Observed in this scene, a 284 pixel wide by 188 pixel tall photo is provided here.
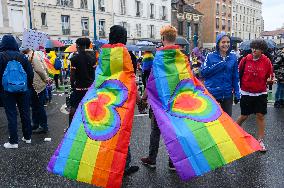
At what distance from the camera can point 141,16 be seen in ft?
138

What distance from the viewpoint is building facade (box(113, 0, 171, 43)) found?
39.3 metres

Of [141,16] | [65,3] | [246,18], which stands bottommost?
[141,16]

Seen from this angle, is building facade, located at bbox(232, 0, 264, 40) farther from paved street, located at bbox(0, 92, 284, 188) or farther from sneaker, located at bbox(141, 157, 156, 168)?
sneaker, located at bbox(141, 157, 156, 168)

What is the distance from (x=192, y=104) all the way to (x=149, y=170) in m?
1.34

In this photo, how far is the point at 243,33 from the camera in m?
78.0

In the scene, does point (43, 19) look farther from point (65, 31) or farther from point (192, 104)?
point (192, 104)

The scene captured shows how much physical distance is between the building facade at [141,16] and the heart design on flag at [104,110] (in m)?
35.3

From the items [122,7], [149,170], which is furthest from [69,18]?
[149,170]

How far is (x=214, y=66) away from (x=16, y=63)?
346cm

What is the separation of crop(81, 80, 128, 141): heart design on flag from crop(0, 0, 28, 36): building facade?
26.2m

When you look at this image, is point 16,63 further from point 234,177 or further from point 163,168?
point 234,177

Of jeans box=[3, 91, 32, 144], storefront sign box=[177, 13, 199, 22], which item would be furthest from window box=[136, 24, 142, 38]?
jeans box=[3, 91, 32, 144]

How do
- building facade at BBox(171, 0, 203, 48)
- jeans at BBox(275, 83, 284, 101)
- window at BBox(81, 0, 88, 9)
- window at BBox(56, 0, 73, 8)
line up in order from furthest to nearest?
building facade at BBox(171, 0, 203, 48), window at BBox(81, 0, 88, 9), window at BBox(56, 0, 73, 8), jeans at BBox(275, 83, 284, 101)

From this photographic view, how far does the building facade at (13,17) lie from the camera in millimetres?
27797
